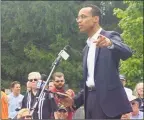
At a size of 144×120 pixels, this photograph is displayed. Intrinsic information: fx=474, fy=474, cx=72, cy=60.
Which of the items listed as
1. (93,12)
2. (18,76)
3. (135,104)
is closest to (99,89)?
(93,12)

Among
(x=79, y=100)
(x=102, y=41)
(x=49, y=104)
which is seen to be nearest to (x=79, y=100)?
(x=79, y=100)

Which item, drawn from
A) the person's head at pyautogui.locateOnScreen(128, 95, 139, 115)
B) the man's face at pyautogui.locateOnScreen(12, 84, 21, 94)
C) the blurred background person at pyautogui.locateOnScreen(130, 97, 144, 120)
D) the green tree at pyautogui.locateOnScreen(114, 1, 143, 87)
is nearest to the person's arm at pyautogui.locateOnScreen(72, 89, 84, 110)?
the person's head at pyautogui.locateOnScreen(128, 95, 139, 115)

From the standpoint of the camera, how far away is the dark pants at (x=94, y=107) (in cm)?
355

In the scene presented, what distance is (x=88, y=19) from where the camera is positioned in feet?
12.0

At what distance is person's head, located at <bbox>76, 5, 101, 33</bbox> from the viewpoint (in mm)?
3652

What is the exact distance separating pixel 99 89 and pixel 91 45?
374mm

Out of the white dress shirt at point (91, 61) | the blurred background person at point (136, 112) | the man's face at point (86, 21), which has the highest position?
the man's face at point (86, 21)

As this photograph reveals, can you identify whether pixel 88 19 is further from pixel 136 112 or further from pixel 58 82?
pixel 136 112

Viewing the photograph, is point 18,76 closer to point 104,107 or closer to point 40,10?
point 40,10

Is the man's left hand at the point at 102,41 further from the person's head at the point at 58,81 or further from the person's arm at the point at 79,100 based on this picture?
the person's head at the point at 58,81

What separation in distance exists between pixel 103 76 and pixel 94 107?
26 centimetres

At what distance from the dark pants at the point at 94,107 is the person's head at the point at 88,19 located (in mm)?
496

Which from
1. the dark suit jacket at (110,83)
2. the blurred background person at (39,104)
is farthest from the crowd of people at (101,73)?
the blurred background person at (39,104)

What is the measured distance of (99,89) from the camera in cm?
353
